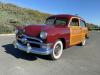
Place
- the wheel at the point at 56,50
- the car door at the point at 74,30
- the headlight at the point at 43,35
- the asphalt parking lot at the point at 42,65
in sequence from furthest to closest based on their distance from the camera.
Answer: the car door at the point at 74,30 < the wheel at the point at 56,50 < the headlight at the point at 43,35 < the asphalt parking lot at the point at 42,65

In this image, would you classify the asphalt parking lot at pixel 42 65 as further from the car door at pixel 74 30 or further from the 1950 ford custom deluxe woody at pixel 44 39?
the car door at pixel 74 30

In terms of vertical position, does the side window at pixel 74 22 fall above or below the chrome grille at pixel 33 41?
above

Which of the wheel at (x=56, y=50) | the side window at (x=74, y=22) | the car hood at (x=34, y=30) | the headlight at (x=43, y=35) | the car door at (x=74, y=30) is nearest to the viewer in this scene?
the headlight at (x=43, y=35)

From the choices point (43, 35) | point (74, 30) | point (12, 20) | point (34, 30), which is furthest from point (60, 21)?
point (12, 20)

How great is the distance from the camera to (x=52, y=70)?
6344mm

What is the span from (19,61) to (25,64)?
0.40 m

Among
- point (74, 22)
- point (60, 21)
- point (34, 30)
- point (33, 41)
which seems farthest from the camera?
point (74, 22)

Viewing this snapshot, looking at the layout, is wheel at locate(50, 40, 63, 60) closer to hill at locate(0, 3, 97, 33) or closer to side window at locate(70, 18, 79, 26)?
side window at locate(70, 18, 79, 26)

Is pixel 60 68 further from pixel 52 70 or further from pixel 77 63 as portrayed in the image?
pixel 77 63

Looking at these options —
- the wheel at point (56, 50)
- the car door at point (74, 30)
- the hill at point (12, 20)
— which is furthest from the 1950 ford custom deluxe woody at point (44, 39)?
the hill at point (12, 20)

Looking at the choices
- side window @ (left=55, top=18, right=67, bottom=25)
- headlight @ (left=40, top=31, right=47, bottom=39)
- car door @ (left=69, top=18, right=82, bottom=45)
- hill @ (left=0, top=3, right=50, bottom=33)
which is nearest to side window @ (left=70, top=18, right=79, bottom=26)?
car door @ (left=69, top=18, right=82, bottom=45)

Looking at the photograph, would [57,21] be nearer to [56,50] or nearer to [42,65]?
[56,50]

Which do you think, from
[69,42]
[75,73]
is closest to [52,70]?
[75,73]

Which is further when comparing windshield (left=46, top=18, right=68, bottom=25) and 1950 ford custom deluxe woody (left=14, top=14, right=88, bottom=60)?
windshield (left=46, top=18, right=68, bottom=25)
